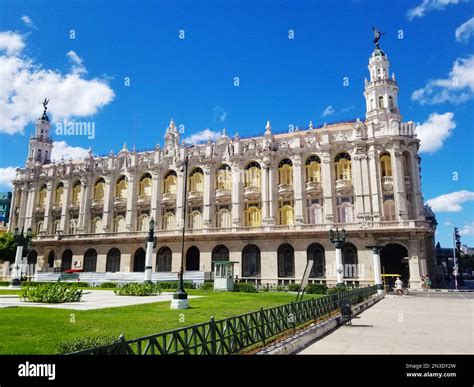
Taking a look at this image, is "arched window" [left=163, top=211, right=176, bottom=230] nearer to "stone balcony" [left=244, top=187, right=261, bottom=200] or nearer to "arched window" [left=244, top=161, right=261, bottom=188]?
"stone balcony" [left=244, top=187, right=261, bottom=200]

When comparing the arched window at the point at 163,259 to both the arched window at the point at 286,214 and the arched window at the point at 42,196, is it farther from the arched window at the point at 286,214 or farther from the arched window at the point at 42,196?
the arched window at the point at 42,196

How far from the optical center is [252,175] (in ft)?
165

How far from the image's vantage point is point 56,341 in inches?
404

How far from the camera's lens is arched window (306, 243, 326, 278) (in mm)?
43375

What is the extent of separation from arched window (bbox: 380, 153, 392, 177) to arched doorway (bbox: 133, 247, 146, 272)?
113ft

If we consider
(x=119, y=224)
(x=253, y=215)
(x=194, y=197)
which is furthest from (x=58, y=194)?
(x=253, y=215)

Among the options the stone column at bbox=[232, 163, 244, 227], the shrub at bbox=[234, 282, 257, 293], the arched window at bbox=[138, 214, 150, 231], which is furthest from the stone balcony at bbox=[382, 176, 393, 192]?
the arched window at bbox=[138, 214, 150, 231]

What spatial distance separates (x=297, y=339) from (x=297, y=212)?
35525 mm

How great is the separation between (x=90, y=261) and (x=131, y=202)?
11.4 meters

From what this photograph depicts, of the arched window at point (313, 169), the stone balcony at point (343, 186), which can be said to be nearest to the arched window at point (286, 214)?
the arched window at point (313, 169)

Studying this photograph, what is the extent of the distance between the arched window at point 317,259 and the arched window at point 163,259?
19.8 meters

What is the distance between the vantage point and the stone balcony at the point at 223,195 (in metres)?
50.5

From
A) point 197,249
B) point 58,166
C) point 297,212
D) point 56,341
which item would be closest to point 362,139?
point 297,212
